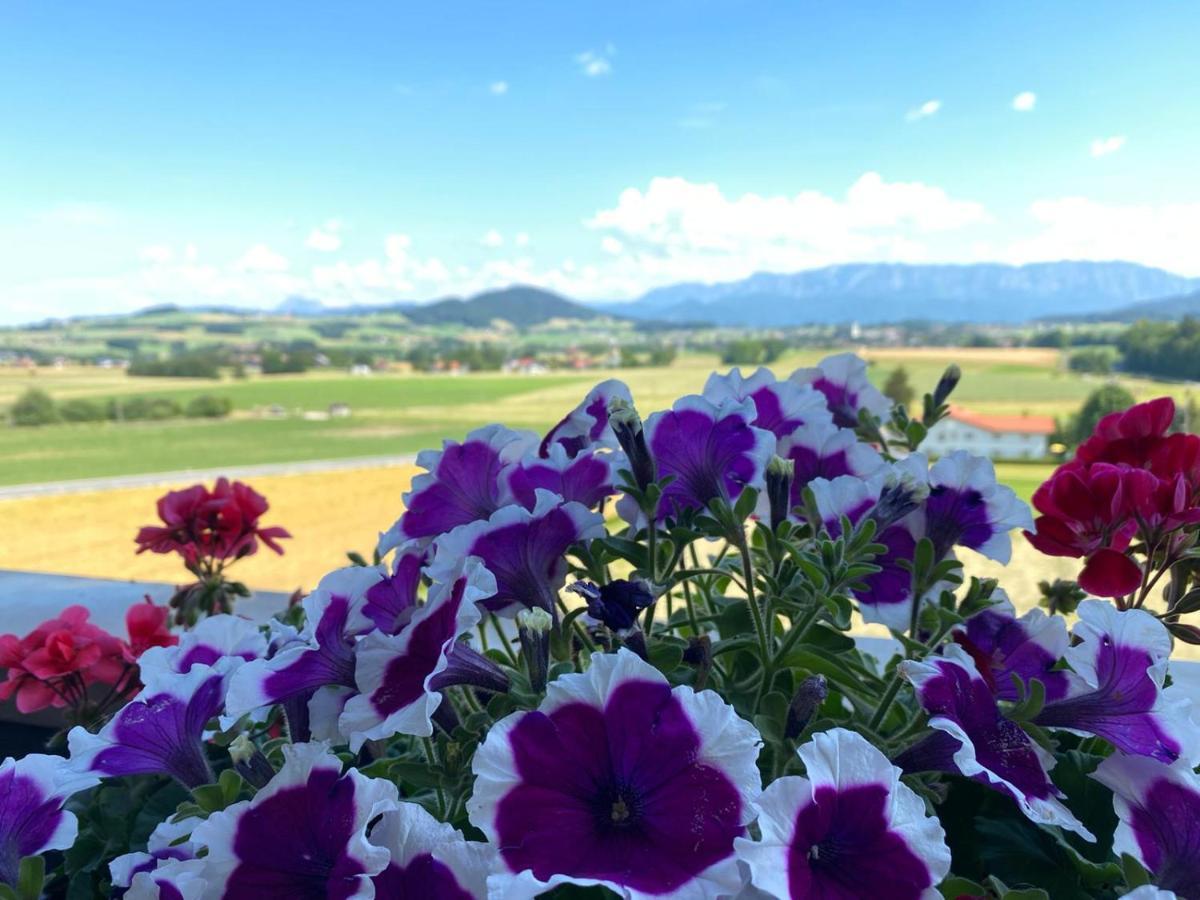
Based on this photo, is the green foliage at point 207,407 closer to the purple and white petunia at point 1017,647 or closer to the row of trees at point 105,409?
the row of trees at point 105,409

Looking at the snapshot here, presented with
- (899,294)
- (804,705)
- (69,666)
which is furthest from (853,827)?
(899,294)

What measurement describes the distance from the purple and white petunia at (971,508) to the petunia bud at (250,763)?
418 millimetres

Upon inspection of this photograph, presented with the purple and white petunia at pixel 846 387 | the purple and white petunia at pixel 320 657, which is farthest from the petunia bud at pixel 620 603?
the purple and white petunia at pixel 846 387

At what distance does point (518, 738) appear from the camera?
332 mm

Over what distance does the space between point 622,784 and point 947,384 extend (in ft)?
1.63

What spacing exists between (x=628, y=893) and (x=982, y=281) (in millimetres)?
43259

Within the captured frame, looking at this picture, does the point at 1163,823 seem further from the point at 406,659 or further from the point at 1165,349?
the point at 1165,349

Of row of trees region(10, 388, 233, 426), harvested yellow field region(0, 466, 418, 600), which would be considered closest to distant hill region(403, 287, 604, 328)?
row of trees region(10, 388, 233, 426)

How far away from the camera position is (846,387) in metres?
0.70

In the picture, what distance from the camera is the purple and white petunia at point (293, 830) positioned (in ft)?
1.10

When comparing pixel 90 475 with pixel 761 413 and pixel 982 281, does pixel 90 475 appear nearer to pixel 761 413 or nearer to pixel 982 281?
pixel 761 413

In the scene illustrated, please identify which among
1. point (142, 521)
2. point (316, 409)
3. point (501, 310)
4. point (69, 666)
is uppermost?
point (501, 310)

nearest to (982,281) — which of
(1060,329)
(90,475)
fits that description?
(1060,329)

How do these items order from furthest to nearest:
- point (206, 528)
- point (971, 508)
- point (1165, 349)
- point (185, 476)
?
point (185, 476)
point (1165, 349)
point (206, 528)
point (971, 508)
